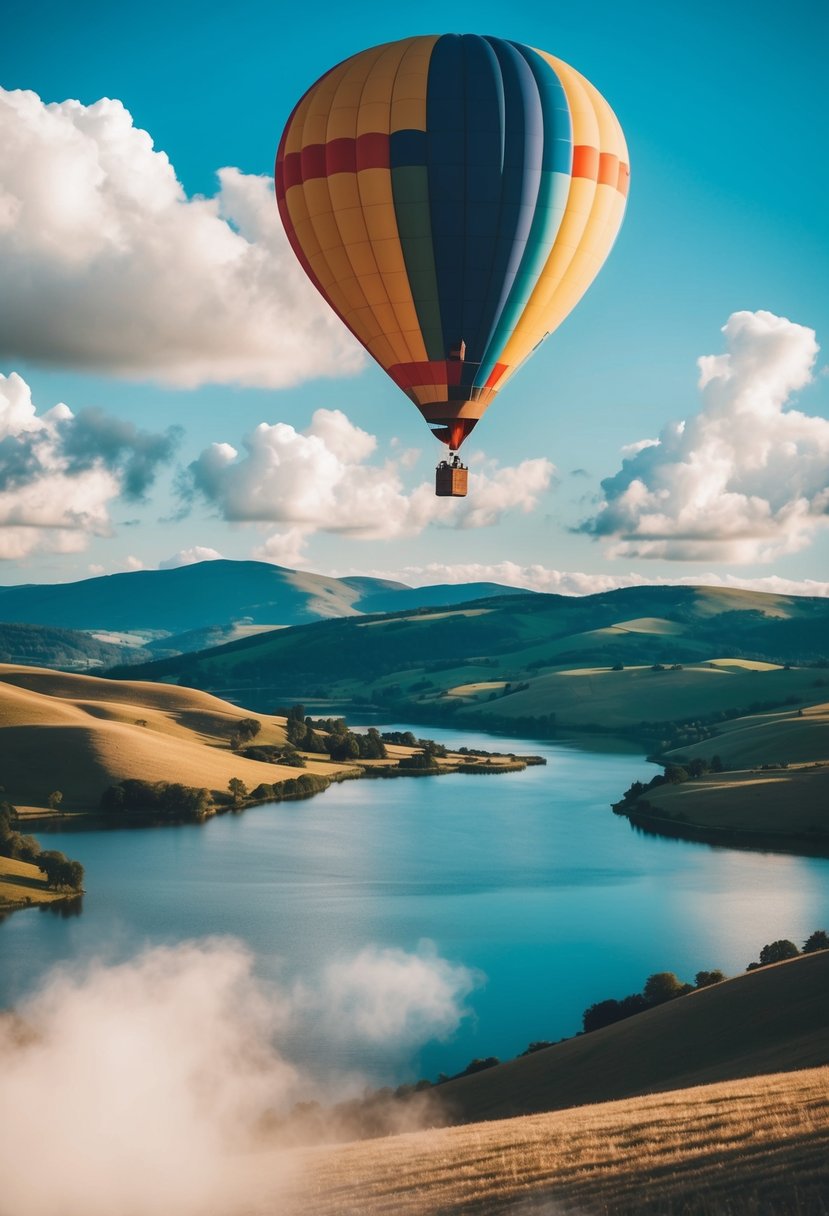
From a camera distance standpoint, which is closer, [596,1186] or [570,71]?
[596,1186]

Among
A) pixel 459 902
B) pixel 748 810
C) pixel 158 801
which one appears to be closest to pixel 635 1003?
pixel 459 902

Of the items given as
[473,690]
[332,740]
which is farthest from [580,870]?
[473,690]

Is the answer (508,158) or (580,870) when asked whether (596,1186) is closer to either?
(508,158)

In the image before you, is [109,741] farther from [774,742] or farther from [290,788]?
[774,742]

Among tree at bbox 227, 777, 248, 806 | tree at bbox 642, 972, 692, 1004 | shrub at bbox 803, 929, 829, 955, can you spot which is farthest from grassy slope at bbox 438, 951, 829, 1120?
tree at bbox 227, 777, 248, 806

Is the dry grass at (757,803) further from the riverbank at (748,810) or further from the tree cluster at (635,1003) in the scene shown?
the tree cluster at (635,1003)

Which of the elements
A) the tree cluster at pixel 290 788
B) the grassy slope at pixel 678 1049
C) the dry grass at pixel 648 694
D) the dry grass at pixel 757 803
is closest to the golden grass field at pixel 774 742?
the dry grass at pixel 757 803
